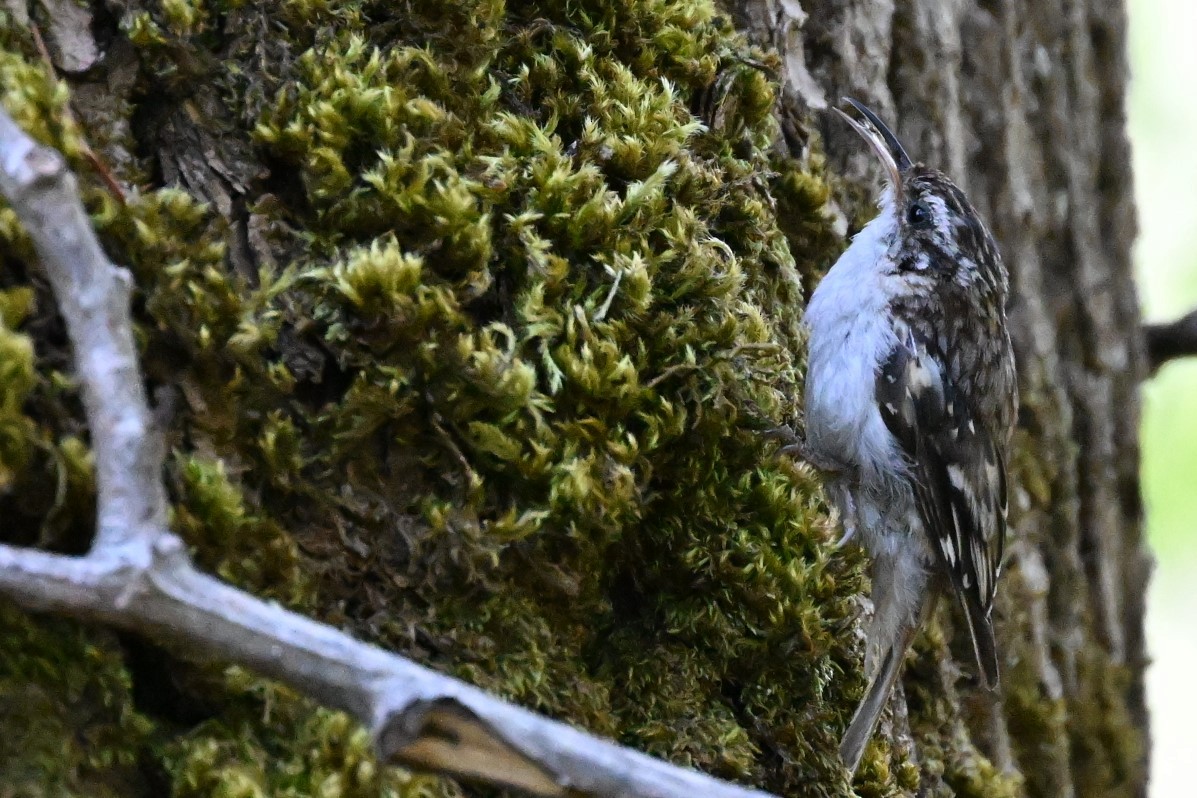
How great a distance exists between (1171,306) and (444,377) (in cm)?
563

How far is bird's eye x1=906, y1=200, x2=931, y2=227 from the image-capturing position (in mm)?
2658

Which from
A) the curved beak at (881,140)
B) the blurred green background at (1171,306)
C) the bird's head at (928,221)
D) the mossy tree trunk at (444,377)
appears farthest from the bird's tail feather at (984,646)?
the blurred green background at (1171,306)

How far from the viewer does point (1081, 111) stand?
11.1 ft

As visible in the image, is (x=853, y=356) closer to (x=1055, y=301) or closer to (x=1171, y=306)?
(x=1055, y=301)

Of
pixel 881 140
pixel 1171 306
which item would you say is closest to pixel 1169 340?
pixel 881 140

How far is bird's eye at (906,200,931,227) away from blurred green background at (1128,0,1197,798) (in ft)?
10.4

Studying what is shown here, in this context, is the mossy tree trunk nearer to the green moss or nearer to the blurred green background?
the green moss

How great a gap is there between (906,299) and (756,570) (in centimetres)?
111

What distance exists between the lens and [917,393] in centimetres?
→ 269

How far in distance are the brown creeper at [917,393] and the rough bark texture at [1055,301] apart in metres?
0.23

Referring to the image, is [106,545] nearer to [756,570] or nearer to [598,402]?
[598,402]

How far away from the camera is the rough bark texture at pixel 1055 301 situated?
2791 millimetres

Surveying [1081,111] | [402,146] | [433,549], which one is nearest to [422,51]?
[402,146]

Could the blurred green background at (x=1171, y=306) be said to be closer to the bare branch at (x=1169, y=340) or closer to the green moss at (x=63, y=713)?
the bare branch at (x=1169, y=340)
